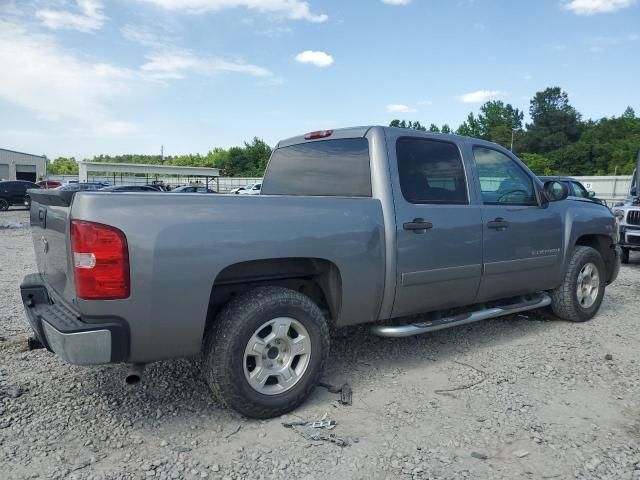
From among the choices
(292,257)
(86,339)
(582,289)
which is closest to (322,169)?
(292,257)

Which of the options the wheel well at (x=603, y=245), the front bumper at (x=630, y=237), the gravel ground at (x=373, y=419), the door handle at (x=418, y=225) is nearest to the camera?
the gravel ground at (x=373, y=419)

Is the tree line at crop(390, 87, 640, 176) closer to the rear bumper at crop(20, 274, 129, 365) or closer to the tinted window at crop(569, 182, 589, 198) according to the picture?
the tinted window at crop(569, 182, 589, 198)

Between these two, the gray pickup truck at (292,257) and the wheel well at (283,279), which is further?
the wheel well at (283,279)

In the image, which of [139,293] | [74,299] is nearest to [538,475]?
[139,293]

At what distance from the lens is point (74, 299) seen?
2742 millimetres

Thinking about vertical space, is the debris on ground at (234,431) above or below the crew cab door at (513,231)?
below

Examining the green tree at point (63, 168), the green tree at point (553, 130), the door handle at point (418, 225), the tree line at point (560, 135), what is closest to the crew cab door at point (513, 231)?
the door handle at point (418, 225)

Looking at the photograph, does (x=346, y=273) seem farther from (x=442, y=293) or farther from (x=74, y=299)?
(x=74, y=299)

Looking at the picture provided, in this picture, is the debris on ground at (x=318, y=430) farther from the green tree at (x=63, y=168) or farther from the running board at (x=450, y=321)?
the green tree at (x=63, y=168)

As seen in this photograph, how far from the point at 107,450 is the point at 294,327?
128 cm

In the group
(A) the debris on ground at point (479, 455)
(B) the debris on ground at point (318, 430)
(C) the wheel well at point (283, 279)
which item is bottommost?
(A) the debris on ground at point (479, 455)

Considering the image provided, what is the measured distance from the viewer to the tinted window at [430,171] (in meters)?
3.87

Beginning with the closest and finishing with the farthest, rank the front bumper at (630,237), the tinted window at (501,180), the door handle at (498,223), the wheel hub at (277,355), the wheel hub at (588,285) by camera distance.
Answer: the wheel hub at (277,355)
the door handle at (498,223)
the tinted window at (501,180)
the wheel hub at (588,285)
the front bumper at (630,237)

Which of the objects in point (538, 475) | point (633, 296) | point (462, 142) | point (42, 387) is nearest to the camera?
point (538, 475)
